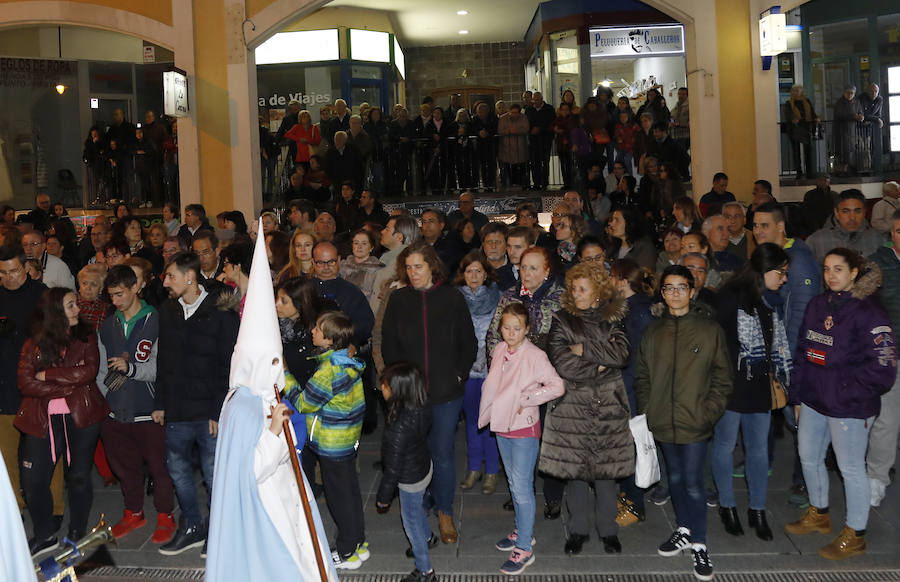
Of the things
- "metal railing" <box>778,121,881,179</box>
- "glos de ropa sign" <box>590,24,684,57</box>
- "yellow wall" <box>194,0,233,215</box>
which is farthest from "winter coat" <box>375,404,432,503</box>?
"glos de ropa sign" <box>590,24,684,57</box>

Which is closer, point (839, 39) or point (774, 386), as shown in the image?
point (774, 386)

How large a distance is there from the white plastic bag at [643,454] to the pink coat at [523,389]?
57cm

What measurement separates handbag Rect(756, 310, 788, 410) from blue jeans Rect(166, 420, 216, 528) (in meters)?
3.87

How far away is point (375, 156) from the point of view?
63.2 feet

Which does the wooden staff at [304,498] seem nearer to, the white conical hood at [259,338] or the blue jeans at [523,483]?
the white conical hood at [259,338]

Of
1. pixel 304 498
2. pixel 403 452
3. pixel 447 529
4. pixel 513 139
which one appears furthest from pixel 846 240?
pixel 513 139

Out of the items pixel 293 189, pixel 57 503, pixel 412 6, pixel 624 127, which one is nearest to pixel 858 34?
pixel 624 127

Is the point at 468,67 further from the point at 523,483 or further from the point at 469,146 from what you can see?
the point at 523,483

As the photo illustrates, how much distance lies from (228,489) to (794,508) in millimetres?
4514

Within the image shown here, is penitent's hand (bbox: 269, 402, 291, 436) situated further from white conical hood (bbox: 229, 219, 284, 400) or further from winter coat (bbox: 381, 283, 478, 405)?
winter coat (bbox: 381, 283, 478, 405)

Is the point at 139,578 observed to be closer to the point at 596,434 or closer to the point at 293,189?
the point at 596,434

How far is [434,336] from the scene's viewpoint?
6.73m

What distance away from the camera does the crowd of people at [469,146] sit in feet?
57.6

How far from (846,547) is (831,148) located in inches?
599
